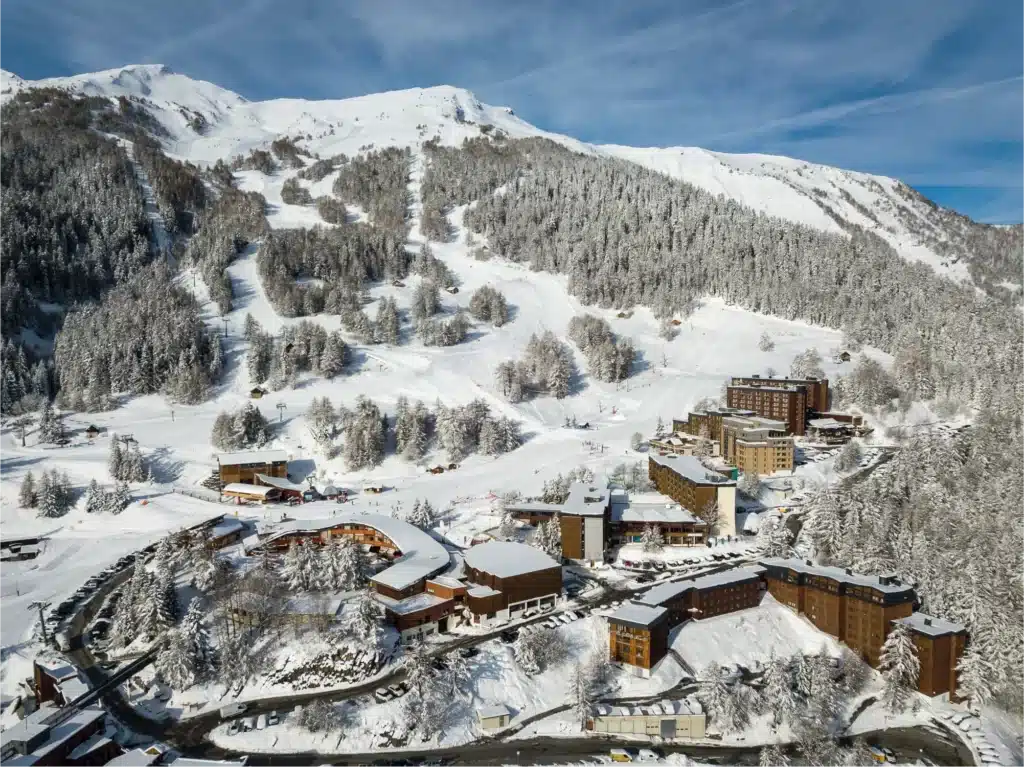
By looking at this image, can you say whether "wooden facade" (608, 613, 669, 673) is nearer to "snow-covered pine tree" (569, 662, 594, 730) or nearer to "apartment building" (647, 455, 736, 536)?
"snow-covered pine tree" (569, 662, 594, 730)

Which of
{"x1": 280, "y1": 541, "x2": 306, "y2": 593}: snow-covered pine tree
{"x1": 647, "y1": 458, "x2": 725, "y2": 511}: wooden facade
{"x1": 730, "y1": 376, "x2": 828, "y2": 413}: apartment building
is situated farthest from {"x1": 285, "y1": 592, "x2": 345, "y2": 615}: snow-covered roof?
{"x1": 730, "y1": 376, "x2": 828, "y2": 413}: apartment building

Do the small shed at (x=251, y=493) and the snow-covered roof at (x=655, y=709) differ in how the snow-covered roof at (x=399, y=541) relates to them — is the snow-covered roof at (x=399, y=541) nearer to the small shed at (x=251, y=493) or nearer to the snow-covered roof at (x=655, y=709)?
the small shed at (x=251, y=493)

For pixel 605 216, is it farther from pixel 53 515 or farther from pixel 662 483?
pixel 53 515

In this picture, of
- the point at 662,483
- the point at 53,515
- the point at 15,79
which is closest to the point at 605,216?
the point at 662,483

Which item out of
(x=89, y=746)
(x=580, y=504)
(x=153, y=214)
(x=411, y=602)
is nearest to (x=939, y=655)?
(x=580, y=504)

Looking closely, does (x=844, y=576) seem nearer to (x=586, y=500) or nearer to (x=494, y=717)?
(x=586, y=500)

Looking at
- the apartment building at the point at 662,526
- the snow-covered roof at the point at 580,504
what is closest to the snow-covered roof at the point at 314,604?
the snow-covered roof at the point at 580,504
